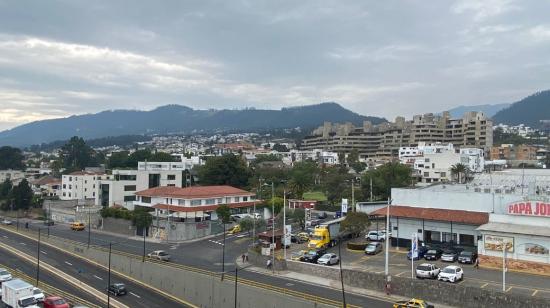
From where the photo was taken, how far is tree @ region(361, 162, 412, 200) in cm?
8450

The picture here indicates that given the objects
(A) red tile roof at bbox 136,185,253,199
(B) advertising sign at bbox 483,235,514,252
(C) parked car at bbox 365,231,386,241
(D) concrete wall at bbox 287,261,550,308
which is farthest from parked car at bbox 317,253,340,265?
(A) red tile roof at bbox 136,185,253,199

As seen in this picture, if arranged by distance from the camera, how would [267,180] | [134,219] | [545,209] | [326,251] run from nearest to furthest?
[545,209], [326,251], [134,219], [267,180]

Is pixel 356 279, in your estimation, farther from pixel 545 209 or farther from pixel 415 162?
pixel 415 162

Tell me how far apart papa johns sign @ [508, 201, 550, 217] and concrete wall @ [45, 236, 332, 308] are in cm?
2367

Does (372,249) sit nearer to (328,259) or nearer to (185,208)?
(328,259)

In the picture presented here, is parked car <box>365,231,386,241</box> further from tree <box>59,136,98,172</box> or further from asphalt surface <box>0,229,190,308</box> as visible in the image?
tree <box>59,136,98,172</box>

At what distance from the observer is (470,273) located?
1613 inches

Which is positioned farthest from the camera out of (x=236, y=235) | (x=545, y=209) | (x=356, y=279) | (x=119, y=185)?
(x=119, y=185)

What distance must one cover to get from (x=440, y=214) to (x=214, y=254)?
23809mm

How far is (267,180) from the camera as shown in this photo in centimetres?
10800

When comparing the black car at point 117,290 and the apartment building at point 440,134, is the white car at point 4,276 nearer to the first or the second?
the black car at point 117,290

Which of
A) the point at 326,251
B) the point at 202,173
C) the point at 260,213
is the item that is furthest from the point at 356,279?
the point at 202,173

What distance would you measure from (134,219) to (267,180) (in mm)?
42823

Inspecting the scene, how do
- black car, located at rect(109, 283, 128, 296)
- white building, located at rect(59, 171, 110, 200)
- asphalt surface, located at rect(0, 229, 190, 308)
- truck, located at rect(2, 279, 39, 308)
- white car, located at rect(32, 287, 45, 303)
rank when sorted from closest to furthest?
truck, located at rect(2, 279, 39, 308) → white car, located at rect(32, 287, 45, 303) → asphalt surface, located at rect(0, 229, 190, 308) → black car, located at rect(109, 283, 128, 296) → white building, located at rect(59, 171, 110, 200)
